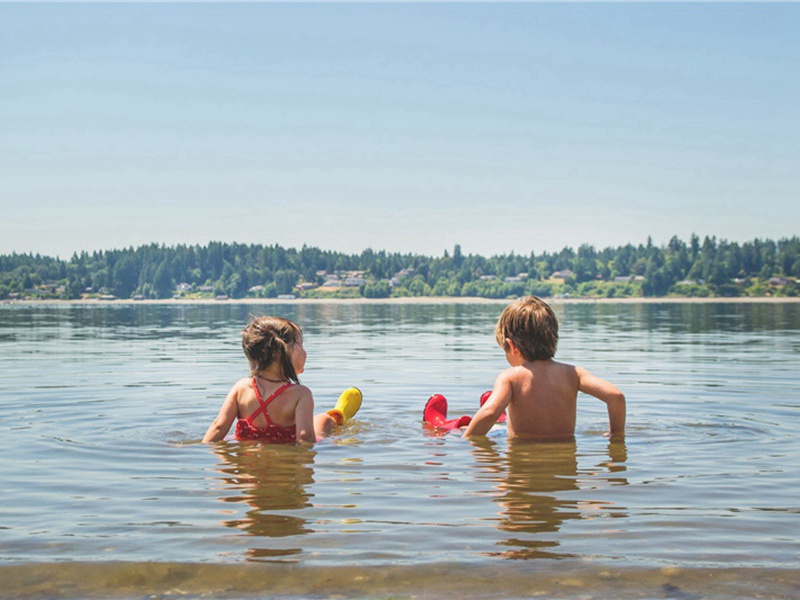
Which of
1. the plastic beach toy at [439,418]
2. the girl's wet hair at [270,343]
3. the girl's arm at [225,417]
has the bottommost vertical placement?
the plastic beach toy at [439,418]

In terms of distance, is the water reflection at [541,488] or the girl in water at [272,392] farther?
the girl in water at [272,392]

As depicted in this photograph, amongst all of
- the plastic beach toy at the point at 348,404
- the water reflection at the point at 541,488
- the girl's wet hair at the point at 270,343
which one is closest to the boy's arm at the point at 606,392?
the water reflection at the point at 541,488

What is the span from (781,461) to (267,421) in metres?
4.79

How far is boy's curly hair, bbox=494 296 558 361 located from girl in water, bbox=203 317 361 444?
1962 mm

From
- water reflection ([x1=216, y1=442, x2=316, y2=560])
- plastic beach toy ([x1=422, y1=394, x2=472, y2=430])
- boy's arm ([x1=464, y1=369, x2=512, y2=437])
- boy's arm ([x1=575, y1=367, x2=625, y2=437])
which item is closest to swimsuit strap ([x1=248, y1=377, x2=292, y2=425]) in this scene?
water reflection ([x1=216, y1=442, x2=316, y2=560])

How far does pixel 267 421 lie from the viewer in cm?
852

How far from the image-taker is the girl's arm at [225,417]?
852 cm

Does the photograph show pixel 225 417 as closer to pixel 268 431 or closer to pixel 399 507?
pixel 268 431

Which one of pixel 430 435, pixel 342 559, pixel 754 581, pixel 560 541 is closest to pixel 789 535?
pixel 754 581

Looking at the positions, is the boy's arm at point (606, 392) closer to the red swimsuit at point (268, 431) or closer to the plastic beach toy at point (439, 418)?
the plastic beach toy at point (439, 418)

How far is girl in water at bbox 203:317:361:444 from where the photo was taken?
27.5 ft

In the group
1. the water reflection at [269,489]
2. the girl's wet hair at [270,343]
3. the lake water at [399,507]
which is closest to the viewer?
the lake water at [399,507]

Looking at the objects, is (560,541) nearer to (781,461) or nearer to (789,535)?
(789,535)

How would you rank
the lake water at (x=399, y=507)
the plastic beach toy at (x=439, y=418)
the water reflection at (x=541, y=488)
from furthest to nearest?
the plastic beach toy at (x=439, y=418) → the water reflection at (x=541, y=488) → the lake water at (x=399, y=507)
